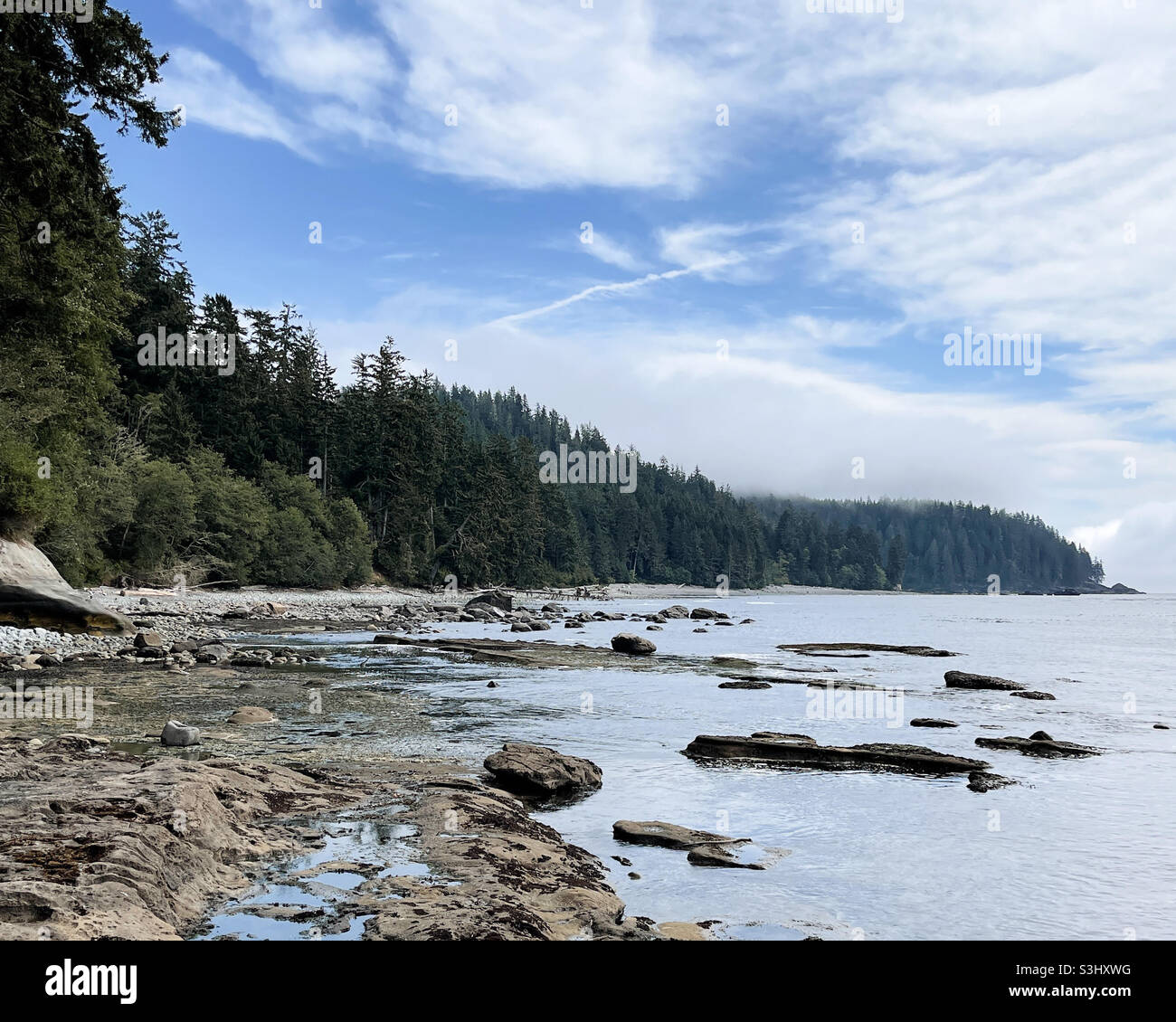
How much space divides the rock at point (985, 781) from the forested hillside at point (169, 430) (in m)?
22.4

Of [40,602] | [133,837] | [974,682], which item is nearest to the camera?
[133,837]

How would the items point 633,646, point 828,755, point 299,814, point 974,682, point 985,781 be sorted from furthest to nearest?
1. point 633,646
2. point 974,682
3. point 828,755
4. point 985,781
5. point 299,814

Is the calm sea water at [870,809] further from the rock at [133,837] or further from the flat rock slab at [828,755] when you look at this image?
the rock at [133,837]

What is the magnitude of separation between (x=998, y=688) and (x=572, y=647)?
17.5 m

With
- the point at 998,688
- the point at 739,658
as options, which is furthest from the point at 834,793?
the point at 739,658

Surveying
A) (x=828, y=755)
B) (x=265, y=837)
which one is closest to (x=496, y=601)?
(x=828, y=755)

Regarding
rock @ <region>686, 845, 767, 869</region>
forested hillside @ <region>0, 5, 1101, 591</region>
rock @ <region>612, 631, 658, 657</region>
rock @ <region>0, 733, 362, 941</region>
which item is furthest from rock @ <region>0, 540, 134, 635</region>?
rock @ <region>686, 845, 767, 869</region>

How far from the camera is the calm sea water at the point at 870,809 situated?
25.1ft

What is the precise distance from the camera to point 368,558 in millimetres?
78062

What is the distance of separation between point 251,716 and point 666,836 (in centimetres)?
966

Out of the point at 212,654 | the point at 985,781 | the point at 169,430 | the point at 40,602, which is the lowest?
the point at 985,781

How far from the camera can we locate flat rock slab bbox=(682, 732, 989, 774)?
1371 centimetres

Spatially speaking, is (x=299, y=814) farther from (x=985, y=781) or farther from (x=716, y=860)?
(x=985, y=781)

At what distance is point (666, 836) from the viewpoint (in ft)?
29.9
